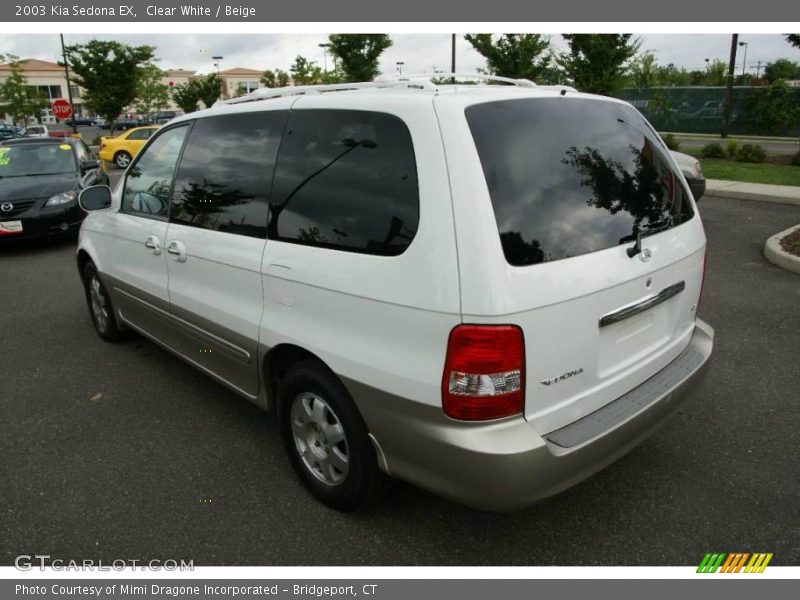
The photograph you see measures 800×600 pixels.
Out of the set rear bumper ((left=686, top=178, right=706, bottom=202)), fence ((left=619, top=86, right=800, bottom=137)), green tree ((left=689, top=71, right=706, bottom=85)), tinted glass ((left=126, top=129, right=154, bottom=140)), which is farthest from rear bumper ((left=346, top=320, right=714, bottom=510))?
green tree ((left=689, top=71, right=706, bottom=85))

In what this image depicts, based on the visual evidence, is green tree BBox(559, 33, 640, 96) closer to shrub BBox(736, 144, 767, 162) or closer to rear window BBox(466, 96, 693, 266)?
shrub BBox(736, 144, 767, 162)

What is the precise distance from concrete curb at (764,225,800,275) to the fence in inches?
696

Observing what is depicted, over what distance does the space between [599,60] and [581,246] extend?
18282 millimetres

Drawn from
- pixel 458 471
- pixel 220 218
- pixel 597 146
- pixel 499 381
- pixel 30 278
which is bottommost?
pixel 30 278

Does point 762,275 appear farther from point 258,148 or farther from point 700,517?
point 258,148

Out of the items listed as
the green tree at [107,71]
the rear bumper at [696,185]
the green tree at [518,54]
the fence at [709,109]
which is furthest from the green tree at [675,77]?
the rear bumper at [696,185]

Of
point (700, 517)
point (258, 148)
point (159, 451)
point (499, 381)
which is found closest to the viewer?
point (499, 381)

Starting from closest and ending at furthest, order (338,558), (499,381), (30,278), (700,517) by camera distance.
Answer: (499,381) < (338,558) < (700,517) < (30,278)

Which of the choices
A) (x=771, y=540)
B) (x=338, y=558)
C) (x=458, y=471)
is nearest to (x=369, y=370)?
(x=458, y=471)

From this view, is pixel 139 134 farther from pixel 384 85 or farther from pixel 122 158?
pixel 384 85

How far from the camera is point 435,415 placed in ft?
7.18

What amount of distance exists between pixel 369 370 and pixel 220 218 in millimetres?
1388

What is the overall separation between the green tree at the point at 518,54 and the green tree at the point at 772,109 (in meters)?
11.1

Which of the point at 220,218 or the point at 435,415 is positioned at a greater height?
the point at 220,218
